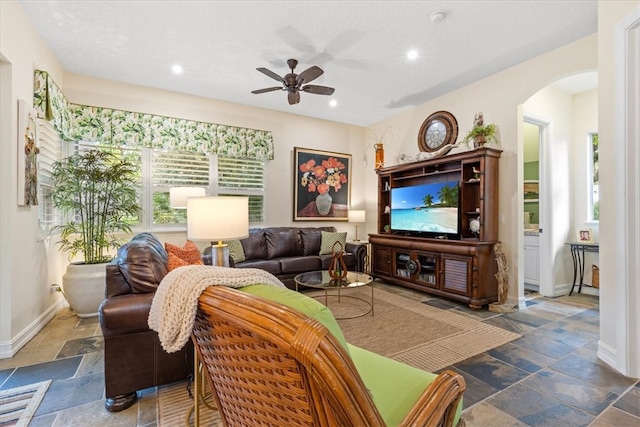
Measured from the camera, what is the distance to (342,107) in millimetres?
5156

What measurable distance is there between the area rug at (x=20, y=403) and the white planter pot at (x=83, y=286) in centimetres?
136

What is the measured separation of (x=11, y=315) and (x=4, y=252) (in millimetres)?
531

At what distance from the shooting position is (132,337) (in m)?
1.78

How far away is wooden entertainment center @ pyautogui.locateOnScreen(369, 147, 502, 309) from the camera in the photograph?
3.65m

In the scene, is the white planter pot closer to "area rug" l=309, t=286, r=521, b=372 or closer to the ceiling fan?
"area rug" l=309, t=286, r=521, b=372

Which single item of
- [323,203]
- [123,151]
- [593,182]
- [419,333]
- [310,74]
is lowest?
[419,333]

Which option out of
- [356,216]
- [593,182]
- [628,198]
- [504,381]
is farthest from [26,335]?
[593,182]

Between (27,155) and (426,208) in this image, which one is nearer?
(27,155)

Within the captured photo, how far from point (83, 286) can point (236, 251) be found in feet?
5.86

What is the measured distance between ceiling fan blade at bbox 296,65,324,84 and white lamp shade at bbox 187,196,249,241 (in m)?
1.88

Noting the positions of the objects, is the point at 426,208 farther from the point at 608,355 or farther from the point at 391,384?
the point at 391,384

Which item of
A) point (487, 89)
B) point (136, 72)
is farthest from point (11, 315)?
point (487, 89)

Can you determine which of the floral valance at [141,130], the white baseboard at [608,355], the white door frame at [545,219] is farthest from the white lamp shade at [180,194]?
the white door frame at [545,219]

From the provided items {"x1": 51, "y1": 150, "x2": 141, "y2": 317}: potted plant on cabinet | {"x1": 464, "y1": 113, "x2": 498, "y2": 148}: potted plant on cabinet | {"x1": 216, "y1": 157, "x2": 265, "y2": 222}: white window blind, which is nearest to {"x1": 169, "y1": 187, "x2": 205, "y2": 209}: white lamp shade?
{"x1": 51, "y1": 150, "x2": 141, "y2": 317}: potted plant on cabinet
